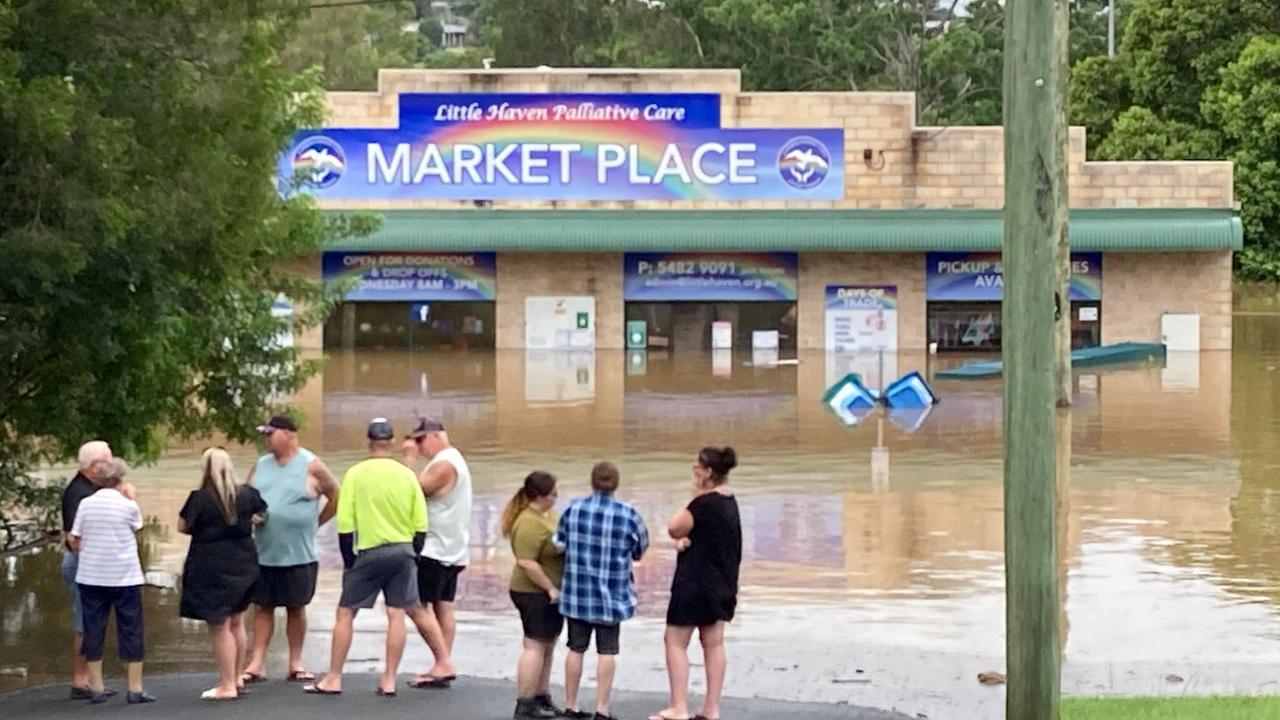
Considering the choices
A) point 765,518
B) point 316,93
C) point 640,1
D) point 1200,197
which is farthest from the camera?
point 640,1

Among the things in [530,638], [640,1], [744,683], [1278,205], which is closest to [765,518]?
[744,683]

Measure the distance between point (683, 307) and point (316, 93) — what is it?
3757cm

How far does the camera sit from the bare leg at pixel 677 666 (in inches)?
439

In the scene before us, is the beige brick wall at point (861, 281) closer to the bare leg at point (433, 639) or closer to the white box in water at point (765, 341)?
the white box in water at point (765, 341)

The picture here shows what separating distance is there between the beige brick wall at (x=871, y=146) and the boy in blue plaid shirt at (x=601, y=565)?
41787 mm

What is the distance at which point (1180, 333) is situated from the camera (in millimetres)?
53031

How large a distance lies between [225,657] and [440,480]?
5.46ft

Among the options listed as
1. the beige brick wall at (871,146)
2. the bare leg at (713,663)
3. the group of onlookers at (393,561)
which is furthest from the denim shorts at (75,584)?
the beige brick wall at (871,146)

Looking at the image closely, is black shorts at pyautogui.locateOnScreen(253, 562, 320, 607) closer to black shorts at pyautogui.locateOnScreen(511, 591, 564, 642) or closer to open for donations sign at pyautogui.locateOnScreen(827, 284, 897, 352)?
black shorts at pyautogui.locateOnScreen(511, 591, 564, 642)

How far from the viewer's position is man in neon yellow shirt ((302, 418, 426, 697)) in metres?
11.8

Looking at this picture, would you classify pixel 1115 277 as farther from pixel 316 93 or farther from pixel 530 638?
pixel 530 638

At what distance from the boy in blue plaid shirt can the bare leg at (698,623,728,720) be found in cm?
46

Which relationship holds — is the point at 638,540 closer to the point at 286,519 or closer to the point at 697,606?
the point at 697,606

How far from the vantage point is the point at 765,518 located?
21.7 metres
